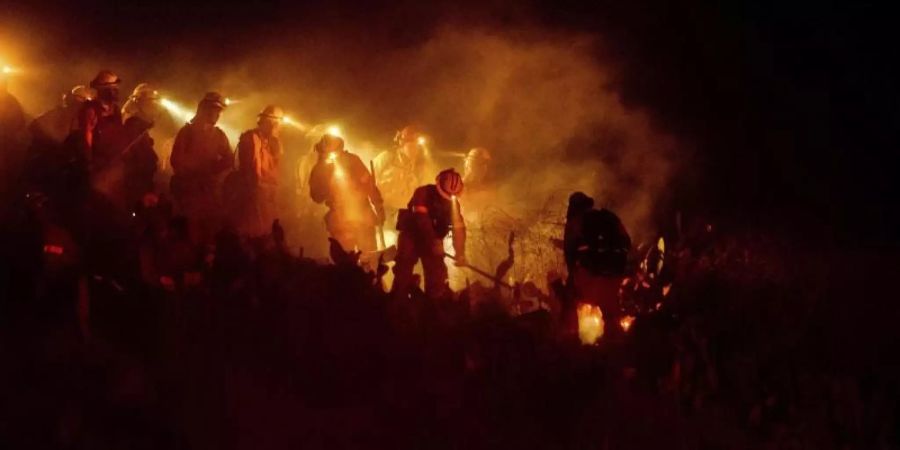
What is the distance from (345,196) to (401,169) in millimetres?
2469

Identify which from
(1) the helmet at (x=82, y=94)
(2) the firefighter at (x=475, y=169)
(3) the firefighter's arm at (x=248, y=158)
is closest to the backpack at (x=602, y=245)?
(3) the firefighter's arm at (x=248, y=158)

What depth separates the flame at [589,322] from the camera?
31.0 feet

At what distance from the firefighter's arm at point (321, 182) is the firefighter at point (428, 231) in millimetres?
1951

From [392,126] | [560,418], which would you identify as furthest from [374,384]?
[392,126]

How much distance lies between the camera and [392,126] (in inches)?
792

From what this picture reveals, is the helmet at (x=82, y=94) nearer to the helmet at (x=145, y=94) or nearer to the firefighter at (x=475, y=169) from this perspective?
the helmet at (x=145, y=94)

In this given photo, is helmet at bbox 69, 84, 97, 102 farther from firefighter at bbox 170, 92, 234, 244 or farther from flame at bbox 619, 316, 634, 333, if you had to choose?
flame at bbox 619, 316, 634, 333

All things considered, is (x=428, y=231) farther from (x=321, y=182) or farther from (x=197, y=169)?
(x=197, y=169)

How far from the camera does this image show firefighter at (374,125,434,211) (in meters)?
14.9

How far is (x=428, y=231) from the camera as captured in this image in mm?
10844

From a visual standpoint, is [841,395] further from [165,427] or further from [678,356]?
[165,427]

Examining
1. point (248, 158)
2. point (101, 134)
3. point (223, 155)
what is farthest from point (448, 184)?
point (101, 134)

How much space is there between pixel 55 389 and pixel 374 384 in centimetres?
232

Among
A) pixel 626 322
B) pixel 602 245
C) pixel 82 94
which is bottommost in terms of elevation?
pixel 626 322
